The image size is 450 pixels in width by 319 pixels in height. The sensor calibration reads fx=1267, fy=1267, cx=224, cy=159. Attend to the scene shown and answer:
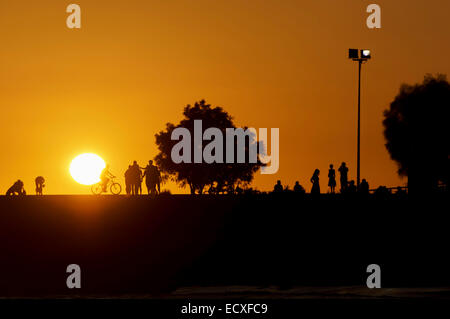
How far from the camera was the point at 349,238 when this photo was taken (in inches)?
2048

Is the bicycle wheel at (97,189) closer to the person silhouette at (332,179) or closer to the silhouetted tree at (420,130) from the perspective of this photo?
the person silhouette at (332,179)

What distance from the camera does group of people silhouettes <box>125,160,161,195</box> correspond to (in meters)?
55.4

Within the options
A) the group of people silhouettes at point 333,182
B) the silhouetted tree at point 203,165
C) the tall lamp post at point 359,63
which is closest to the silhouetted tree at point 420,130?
the silhouetted tree at point 203,165

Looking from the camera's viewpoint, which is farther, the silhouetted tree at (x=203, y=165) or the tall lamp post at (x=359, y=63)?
the silhouetted tree at (x=203, y=165)

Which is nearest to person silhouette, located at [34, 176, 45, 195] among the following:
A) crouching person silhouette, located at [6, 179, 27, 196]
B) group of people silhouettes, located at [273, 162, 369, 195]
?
crouching person silhouette, located at [6, 179, 27, 196]

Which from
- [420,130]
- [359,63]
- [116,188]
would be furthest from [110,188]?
[420,130]

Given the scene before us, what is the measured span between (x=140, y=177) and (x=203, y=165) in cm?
5491

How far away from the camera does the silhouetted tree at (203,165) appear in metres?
112

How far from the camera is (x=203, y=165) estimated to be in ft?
365

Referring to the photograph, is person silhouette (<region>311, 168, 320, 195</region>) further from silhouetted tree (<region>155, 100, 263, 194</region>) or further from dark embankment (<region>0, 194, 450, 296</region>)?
silhouetted tree (<region>155, 100, 263, 194</region>)

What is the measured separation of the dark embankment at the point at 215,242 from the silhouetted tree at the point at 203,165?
5333cm

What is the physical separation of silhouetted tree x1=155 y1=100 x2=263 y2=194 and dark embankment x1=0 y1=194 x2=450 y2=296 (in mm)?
53325

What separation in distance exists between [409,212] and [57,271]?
16.4 m
